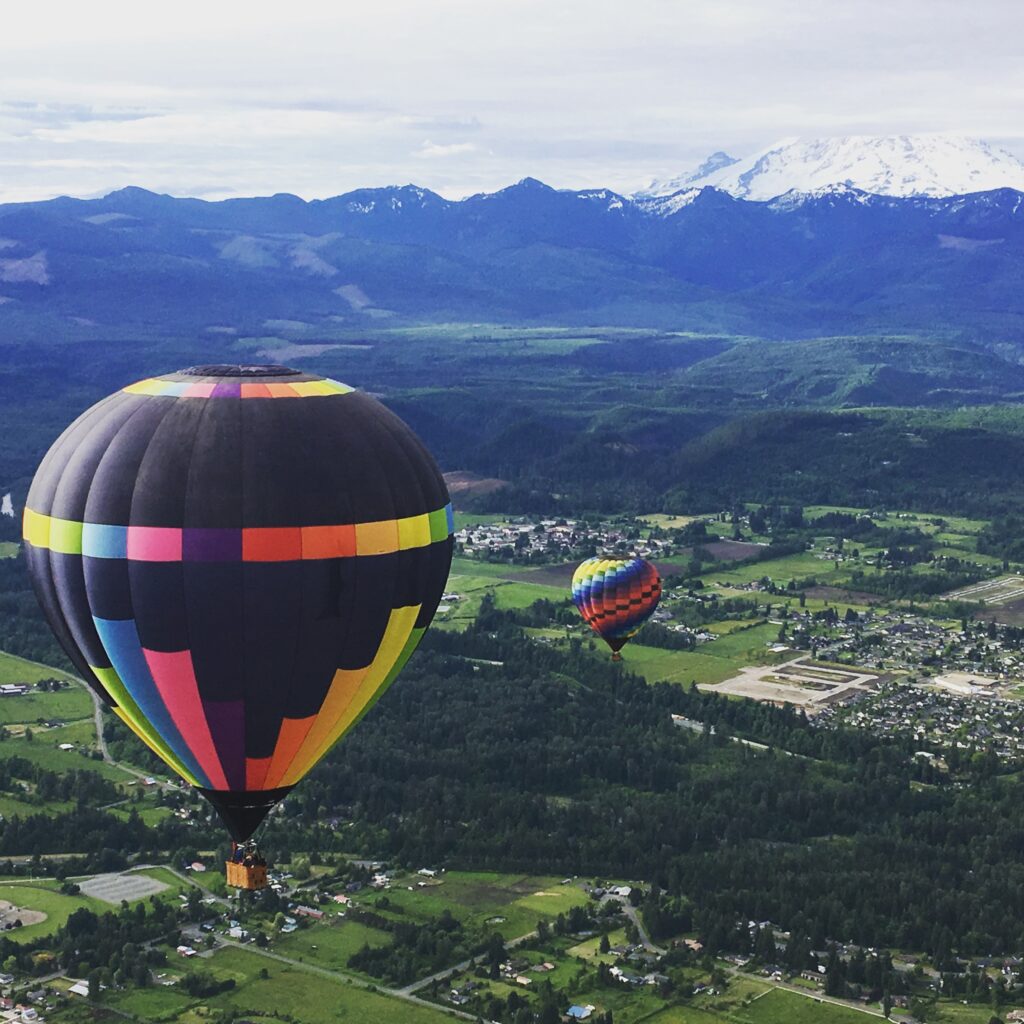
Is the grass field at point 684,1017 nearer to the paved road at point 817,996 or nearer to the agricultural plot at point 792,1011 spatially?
the agricultural plot at point 792,1011

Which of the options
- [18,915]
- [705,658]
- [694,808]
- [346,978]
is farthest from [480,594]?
[346,978]

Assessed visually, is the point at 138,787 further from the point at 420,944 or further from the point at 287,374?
the point at 287,374

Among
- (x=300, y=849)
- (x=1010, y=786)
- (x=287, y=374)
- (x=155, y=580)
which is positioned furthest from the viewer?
(x=1010, y=786)

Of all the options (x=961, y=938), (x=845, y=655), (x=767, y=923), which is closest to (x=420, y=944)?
(x=767, y=923)

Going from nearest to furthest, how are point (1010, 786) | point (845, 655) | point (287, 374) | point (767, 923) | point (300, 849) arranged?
point (287, 374) → point (767, 923) → point (300, 849) → point (1010, 786) → point (845, 655)

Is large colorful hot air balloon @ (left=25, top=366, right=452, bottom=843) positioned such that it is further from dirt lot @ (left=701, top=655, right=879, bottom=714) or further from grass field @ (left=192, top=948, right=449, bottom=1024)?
dirt lot @ (left=701, top=655, right=879, bottom=714)

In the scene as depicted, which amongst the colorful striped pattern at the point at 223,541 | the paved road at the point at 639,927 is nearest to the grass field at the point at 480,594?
the paved road at the point at 639,927
